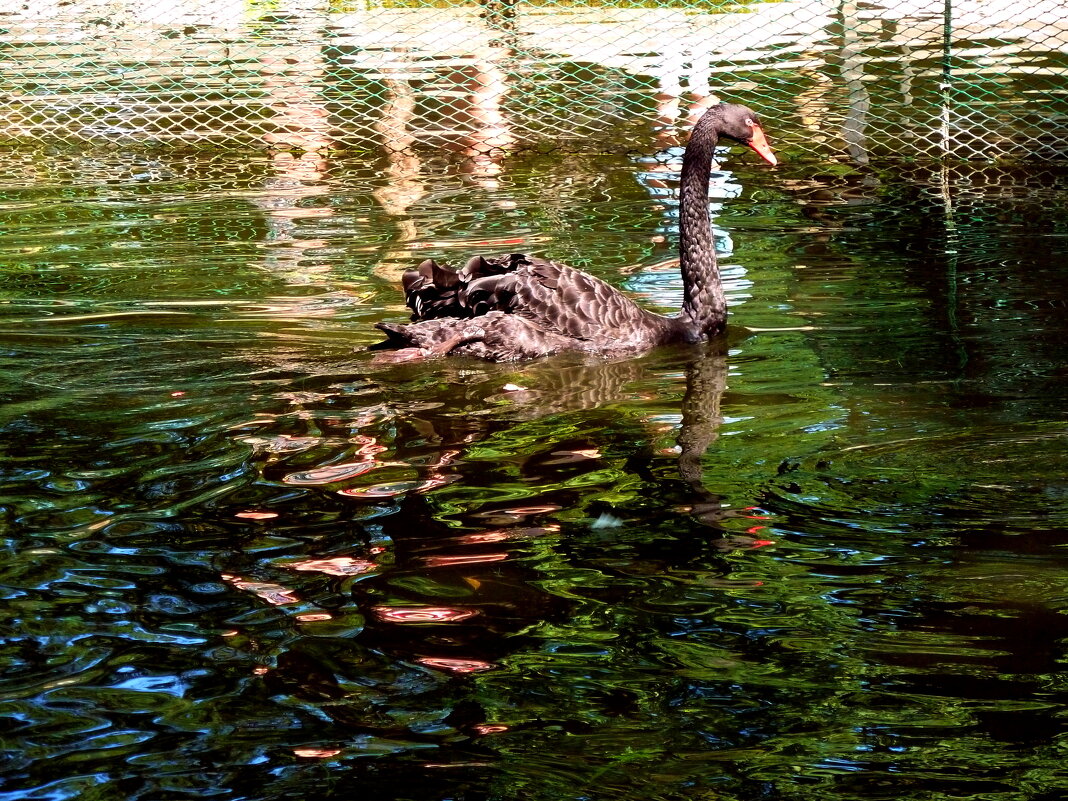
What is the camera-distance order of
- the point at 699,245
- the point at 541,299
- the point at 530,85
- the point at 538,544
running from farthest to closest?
1. the point at 530,85
2. the point at 699,245
3. the point at 541,299
4. the point at 538,544

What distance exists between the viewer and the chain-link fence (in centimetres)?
1241

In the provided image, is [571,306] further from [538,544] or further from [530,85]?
[530,85]

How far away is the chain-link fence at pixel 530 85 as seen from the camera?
12.4 meters

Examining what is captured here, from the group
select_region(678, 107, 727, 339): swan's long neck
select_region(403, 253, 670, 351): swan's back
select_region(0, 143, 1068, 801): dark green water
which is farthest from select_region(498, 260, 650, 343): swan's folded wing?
select_region(678, 107, 727, 339): swan's long neck

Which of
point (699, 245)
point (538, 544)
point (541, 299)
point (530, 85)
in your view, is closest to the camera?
point (538, 544)

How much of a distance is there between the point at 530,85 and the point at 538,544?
10.4 m

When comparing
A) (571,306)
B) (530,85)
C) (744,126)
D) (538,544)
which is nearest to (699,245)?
(744,126)

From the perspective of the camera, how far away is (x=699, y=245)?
7070 mm

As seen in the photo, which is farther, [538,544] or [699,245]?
[699,245]

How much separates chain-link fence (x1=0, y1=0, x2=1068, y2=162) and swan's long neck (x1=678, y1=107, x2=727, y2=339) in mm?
4597

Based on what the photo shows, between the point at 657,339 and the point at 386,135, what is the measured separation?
282 inches

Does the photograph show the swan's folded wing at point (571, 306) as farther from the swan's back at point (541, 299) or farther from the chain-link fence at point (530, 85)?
the chain-link fence at point (530, 85)

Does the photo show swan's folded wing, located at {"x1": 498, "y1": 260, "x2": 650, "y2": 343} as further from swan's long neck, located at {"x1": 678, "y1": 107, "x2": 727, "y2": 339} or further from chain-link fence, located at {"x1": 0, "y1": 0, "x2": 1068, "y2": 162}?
chain-link fence, located at {"x1": 0, "y1": 0, "x2": 1068, "y2": 162}

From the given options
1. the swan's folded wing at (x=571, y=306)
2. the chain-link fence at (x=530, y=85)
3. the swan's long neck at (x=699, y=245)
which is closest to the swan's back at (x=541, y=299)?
the swan's folded wing at (x=571, y=306)
